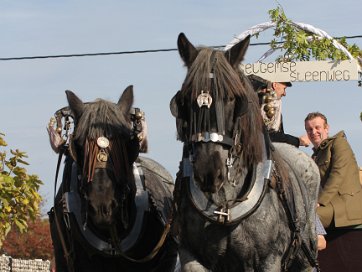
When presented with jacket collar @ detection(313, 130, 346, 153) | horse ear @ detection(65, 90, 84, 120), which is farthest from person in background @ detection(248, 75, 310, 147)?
horse ear @ detection(65, 90, 84, 120)

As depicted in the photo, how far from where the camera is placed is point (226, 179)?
27.1 ft

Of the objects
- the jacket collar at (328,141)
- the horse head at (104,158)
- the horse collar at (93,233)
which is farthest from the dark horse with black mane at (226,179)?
the jacket collar at (328,141)

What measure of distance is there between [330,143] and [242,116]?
2.84 m

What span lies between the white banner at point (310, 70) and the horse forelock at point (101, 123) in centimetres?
230

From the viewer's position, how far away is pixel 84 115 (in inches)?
365

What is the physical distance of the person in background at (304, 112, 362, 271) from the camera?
423 inches

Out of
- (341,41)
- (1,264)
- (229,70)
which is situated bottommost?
(1,264)

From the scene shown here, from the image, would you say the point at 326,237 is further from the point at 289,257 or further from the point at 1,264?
the point at 1,264

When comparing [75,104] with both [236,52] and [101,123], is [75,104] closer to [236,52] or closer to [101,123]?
[101,123]

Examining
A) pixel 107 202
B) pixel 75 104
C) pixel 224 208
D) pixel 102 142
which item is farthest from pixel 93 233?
pixel 224 208

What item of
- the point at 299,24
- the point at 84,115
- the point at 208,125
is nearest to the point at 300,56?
the point at 299,24

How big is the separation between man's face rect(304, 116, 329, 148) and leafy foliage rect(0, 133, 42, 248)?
14.0 ft

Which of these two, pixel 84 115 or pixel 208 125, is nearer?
pixel 208 125

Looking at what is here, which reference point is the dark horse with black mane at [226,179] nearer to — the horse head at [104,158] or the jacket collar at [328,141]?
the horse head at [104,158]
